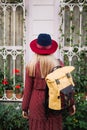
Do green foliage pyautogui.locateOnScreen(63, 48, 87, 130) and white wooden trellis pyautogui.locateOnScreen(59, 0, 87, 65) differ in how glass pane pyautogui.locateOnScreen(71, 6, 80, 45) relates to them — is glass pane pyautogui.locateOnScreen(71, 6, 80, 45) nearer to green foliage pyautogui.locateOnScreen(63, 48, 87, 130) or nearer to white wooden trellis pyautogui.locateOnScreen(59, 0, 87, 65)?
white wooden trellis pyautogui.locateOnScreen(59, 0, 87, 65)

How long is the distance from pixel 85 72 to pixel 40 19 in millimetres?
1156

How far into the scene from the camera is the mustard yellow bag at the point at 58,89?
4.94m

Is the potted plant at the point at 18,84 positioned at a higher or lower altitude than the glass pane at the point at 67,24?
lower

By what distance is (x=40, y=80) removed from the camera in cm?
527

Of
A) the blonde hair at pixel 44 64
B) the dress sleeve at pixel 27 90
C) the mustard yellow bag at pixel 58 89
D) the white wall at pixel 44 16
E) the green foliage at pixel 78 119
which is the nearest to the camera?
the mustard yellow bag at pixel 58 89

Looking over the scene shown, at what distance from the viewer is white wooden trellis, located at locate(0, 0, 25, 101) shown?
7.08m

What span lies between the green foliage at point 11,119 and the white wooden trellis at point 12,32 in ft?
1.27

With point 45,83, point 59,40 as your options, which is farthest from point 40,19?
point 45,83

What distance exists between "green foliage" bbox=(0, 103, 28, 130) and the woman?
4.47 ft

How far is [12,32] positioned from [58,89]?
254 centimetres

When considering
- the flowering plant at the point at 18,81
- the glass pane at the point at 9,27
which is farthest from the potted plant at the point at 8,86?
the glass pane at the point at 9,27

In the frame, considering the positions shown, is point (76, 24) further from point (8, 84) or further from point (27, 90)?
point (27, 90)

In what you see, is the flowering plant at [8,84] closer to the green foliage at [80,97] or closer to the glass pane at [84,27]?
the green foliage at [80,97]

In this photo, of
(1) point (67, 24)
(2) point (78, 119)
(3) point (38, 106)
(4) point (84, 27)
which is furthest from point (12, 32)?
(3) point (38, 106)
